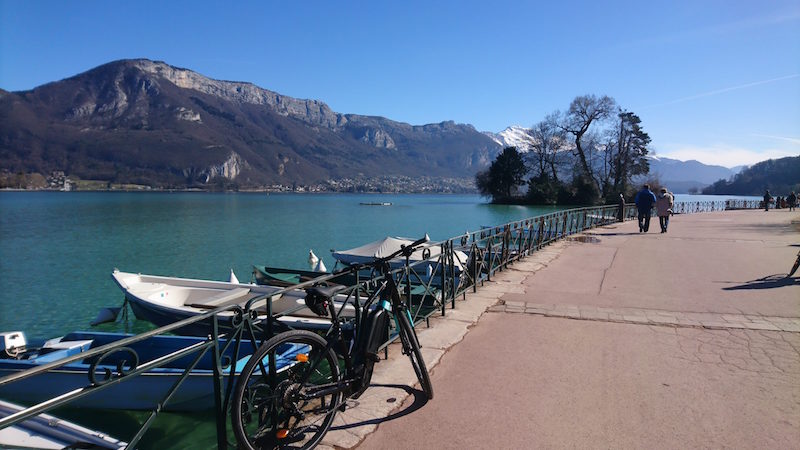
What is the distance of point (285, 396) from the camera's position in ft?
11.1

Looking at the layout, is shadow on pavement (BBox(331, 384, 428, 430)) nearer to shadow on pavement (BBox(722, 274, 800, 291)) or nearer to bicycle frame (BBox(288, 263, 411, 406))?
bicycle frame (BBox(288, 263, 411, 406))

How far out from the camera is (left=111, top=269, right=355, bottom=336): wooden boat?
10572 millimetres

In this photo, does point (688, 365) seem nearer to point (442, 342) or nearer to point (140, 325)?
point (442, 342)

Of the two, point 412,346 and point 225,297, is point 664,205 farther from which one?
point 412,346

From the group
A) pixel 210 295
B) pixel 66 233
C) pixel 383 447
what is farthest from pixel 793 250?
pixel 66 233

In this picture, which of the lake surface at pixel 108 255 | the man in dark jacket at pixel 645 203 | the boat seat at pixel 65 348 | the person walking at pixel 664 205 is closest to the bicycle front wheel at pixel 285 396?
the boat seat at pixel 65 348

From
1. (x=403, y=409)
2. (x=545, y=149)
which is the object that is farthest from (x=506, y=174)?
(x=403, y=409)

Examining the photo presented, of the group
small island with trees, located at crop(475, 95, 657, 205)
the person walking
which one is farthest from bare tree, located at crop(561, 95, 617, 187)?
the person walking

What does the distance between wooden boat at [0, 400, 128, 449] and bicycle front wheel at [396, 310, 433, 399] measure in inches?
124

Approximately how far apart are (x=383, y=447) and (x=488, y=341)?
280cm

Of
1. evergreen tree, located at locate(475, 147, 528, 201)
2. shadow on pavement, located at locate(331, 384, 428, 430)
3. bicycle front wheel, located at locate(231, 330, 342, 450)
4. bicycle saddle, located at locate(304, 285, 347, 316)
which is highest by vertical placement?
evergreen tree, located at locate(475, 147, 528, 201)

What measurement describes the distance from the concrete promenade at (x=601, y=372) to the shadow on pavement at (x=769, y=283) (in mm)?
39

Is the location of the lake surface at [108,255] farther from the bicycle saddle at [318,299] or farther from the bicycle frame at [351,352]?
the bicycle saddle at [318,299]

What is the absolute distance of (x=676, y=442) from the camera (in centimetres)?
357
